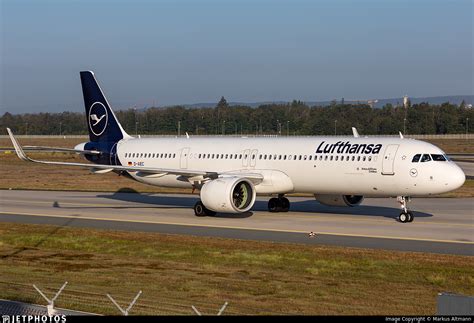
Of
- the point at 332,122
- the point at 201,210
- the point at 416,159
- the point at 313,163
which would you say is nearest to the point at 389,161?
the point at 416,159

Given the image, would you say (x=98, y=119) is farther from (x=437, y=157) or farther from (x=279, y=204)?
(x=437, y=157)

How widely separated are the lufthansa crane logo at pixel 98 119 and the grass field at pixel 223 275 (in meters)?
15.2

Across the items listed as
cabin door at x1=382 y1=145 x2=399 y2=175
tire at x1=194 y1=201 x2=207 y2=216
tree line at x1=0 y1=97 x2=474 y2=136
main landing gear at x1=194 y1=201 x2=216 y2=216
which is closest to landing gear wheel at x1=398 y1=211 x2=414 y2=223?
cabin door at x1=382 y1=145 x2=399 y2=175

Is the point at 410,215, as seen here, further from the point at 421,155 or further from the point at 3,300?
the point at 3,300

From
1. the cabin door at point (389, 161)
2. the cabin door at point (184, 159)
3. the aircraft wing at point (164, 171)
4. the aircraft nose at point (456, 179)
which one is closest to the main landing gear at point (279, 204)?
the aircraft wing at point (164, 171)

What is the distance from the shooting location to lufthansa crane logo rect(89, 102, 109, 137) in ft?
152

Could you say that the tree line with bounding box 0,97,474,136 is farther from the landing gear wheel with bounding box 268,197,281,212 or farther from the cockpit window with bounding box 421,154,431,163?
the cockpit window with bounding box 421,154,431,163

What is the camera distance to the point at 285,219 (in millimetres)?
37344

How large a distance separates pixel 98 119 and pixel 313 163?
49.4 ft

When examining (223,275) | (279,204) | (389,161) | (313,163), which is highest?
(389,161)

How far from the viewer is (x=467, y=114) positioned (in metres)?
179

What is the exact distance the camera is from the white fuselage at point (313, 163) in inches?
1357

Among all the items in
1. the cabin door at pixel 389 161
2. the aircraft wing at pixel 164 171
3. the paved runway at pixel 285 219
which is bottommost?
the paved runway at pixel 285 219

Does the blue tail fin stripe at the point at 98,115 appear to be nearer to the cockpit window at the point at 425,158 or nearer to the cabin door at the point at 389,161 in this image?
the cabin door at the point at 389,161
